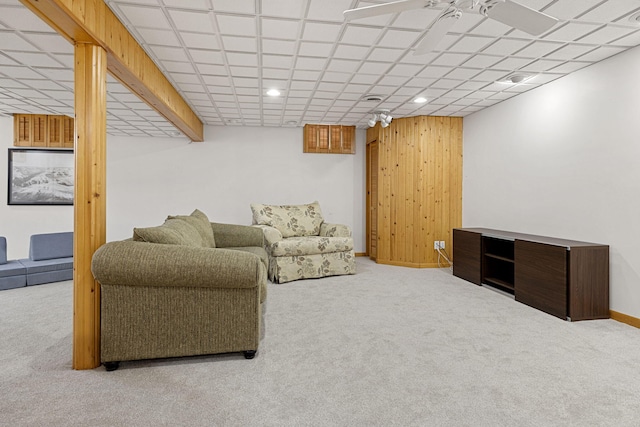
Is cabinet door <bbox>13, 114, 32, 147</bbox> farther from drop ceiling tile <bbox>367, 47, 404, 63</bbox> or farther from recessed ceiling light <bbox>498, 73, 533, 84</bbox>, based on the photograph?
recessed ceiling light <bbox>498, 73, 533, 84</bbox>

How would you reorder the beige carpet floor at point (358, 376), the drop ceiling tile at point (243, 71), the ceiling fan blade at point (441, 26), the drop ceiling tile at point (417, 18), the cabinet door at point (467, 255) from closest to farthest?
the beige carpet floor at point (358, 376) → the ceiling fan blade at point (441, 26) → the drop ceiling tile at point (417, 18) → the drop ceiling tile at point (243, 71) → the cabinet door at point (467, 255)

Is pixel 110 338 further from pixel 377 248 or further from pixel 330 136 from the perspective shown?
pixel 330 136

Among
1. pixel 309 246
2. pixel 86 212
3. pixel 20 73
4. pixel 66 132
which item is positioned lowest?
pixel 309 246

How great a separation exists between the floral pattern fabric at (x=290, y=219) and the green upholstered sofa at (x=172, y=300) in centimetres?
276

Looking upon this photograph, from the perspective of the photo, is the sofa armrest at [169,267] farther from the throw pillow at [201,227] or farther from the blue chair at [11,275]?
the blue chair at [11,275]

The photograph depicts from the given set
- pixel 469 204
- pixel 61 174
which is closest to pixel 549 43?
pixel 469 204

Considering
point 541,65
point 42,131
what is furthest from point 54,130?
point 541,65

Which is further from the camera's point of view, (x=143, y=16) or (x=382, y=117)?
(x=382, y=117)

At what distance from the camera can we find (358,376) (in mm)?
1925

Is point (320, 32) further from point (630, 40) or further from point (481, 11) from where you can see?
point (630, 40)

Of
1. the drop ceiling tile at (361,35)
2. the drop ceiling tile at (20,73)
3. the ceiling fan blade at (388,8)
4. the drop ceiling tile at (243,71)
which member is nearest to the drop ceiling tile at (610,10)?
the ceiling fan blade at (388,8)

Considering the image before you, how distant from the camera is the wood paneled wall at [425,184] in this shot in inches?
204

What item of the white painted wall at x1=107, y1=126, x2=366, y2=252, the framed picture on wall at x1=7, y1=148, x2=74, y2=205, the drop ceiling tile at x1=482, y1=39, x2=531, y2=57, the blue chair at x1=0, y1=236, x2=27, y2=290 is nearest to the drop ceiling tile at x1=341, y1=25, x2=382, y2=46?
the drop ceiling tile at x1=482, y1=39, x2=531, y2=57

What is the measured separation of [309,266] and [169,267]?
2566 millimetres
